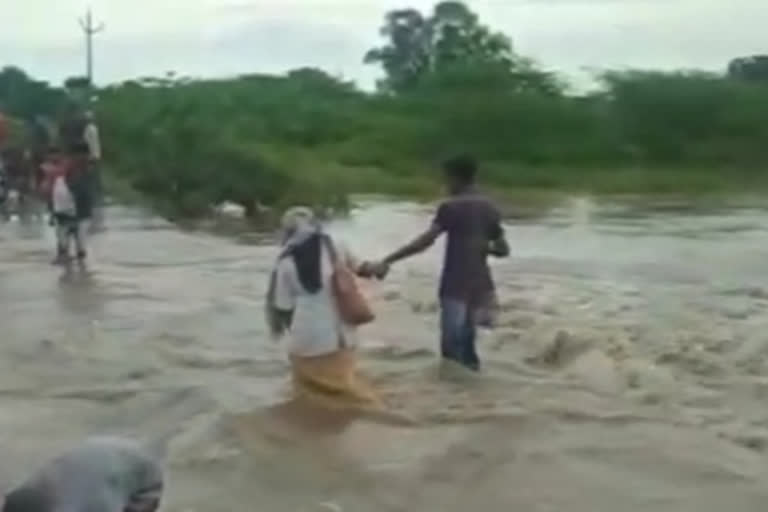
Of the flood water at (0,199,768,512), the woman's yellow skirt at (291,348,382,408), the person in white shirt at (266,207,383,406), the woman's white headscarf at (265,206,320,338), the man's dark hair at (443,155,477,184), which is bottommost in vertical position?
the flood water at (0,199,768,512)

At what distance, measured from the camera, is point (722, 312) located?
15742 mm

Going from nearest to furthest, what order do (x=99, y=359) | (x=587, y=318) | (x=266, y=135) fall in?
(x=99, y=359)
(x=587, y=318)
(x=266, y=135)

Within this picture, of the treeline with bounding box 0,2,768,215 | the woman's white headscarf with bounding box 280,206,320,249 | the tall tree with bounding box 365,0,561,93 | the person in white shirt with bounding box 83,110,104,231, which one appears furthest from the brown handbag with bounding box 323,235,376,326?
the tall tree with bounding box 365,0,561,93

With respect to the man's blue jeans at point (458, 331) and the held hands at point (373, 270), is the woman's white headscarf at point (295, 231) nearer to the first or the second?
the held hands at point (373, 270)

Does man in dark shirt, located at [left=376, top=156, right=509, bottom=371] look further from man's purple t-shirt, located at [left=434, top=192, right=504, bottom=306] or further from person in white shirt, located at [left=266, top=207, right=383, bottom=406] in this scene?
person in white shirt, located at [left=266, top=207, right=383, bottom=406]

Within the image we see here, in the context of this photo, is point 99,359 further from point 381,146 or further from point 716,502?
point 381,146

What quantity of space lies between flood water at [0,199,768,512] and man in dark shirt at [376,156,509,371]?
23.4 inches

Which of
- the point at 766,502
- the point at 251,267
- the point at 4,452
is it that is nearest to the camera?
the point at 766,502

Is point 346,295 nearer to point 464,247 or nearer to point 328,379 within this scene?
point 328,379

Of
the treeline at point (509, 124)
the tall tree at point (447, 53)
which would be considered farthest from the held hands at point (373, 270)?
the tall tree at point (447, 53)

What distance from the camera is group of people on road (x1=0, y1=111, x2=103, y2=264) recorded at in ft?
59.1

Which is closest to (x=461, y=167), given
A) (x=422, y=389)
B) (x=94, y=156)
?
(x=422, y=389)

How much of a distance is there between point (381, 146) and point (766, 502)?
Answer: 40113mm

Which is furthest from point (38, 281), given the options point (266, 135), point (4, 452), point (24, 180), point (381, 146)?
point (381, 146)
